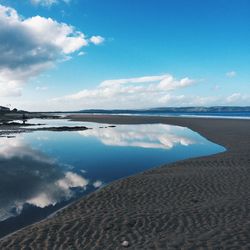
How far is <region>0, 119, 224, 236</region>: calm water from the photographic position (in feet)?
44.2

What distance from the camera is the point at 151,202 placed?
43.3 ft

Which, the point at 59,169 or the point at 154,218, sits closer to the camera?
the point at 154,218

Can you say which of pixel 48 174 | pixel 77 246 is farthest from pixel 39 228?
pixel 48 174

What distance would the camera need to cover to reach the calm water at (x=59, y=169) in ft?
44.2

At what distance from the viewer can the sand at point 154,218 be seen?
30.2ft

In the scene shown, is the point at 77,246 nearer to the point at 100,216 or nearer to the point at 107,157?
the point at 100,216

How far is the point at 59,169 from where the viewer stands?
2120cm

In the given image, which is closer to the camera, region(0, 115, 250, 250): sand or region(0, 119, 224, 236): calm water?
region(0, 115, 250, 250): sand

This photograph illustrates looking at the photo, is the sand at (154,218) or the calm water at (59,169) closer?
the sand at (154,218)

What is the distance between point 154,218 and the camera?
1112cm

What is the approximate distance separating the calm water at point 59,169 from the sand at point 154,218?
1.29 metres

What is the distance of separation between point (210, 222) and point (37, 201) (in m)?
7.36

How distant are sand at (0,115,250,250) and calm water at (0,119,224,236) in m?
1.29

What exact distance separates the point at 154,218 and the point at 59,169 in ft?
37.0
